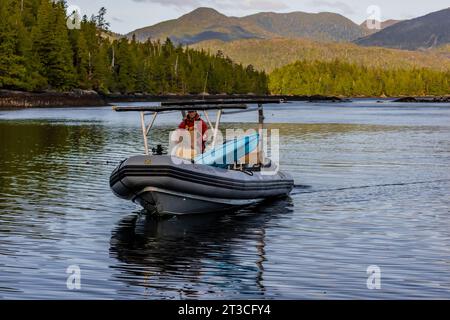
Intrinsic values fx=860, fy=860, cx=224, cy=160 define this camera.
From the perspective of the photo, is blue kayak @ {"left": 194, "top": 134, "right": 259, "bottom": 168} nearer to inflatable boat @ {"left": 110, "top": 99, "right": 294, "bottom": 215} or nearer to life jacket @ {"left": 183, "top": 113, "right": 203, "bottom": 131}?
inflatable boat @ {"left": 110, "top": 99, "right": 294, "bottom": 215}

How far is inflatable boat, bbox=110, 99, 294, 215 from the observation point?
76.6 feet

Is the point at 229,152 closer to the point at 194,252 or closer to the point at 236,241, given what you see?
the point at 236,241

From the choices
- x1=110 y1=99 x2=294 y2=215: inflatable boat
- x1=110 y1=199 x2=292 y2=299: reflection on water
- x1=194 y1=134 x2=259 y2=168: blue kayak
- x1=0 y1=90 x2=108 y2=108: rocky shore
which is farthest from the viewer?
x1=0 y1=90 x2=108 y2=108: rocky shore

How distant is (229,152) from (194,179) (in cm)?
349

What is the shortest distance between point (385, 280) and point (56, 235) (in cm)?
868

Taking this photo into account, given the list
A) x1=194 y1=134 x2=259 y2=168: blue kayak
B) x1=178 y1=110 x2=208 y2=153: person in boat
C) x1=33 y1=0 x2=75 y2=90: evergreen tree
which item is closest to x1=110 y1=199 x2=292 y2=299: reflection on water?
x1=194 y1=134 x2=259 y2=168: blue kayak

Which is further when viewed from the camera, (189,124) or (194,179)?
(189,124)

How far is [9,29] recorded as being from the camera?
152750 mm

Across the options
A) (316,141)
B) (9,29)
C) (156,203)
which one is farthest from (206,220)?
(9,29)

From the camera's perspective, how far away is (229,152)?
89.0 feet

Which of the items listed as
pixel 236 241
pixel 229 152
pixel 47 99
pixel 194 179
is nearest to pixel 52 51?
pixel 47 99

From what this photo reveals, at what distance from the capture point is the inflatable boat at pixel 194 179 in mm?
23344

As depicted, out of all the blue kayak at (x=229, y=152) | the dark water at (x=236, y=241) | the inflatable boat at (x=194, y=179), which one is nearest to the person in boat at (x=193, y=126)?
the inflatable boat at (x=194, y=179)

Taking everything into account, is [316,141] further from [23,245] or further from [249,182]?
[23,245]
